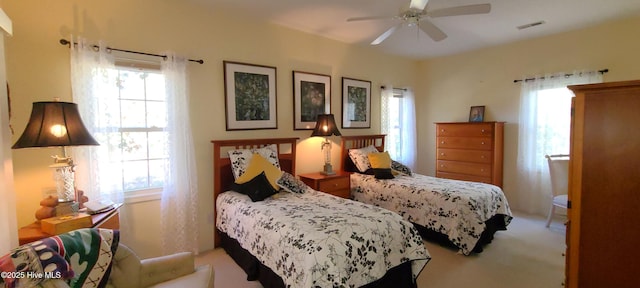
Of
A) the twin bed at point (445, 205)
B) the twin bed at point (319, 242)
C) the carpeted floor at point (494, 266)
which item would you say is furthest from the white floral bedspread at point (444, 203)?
the twin bed at point (319, 242)

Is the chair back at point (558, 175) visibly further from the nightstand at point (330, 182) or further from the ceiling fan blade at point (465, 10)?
the nightstand at point (330, 182)

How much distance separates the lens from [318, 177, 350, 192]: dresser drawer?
3.54 metres

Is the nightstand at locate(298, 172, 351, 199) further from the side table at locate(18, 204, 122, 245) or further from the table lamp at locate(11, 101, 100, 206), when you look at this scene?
the table lamp at locate(11, 101, 100, 206)

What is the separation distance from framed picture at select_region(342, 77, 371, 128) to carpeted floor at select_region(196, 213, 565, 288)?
6.82ft

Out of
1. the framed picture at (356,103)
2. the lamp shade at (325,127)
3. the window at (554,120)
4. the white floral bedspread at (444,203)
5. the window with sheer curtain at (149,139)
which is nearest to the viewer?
the window with sheer curtain at (149,139)

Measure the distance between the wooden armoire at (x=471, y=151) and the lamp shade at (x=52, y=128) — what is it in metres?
4.56

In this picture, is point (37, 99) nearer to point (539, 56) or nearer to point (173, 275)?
point (173, 275)

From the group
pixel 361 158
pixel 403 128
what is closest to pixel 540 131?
pixel 403 128

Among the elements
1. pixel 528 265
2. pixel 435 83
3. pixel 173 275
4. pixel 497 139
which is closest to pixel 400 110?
pixel 435 83

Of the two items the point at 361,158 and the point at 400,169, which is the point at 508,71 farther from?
the point at 361,158

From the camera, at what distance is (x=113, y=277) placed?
5.00 ft

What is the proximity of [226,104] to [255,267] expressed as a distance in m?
1.78

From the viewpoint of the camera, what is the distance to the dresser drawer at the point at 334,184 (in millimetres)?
3543

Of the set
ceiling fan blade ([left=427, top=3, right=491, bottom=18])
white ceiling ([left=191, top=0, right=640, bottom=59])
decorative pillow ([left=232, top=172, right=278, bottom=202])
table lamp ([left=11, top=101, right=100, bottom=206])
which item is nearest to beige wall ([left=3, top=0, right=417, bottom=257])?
white ceiling ([left=191, top=0, right=640, bottom=59])
